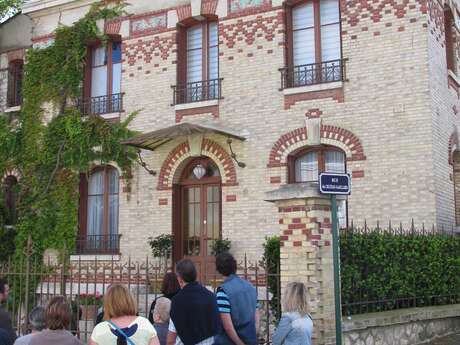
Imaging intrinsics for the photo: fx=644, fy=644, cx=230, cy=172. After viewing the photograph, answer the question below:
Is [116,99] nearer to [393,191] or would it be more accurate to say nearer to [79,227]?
[79,227]

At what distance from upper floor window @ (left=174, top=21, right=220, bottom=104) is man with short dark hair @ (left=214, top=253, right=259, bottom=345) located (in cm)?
1009

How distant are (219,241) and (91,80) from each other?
21.7ft

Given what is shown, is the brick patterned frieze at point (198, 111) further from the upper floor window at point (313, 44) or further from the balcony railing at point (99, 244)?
the balcony railing at point (99, 244)

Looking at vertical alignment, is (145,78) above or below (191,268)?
above

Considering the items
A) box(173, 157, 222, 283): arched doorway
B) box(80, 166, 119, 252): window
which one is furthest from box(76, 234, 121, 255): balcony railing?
box(173, 157, 222, 283): arched doorway

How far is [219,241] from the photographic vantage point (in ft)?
51.0

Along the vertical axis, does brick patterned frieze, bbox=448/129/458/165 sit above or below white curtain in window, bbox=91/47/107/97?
below

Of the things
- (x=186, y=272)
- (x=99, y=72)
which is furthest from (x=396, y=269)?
(x=99, y=72)

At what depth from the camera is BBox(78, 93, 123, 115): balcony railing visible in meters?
17.9

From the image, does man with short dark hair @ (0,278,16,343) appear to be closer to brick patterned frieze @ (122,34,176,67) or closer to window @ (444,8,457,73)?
brick patterned frieze @ (122,34,176,67)

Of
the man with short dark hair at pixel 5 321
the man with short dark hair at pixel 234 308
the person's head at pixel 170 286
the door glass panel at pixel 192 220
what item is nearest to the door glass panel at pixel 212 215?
the door glass panel at pixel 192 220

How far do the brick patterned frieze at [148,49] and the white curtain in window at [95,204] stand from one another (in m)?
3.30

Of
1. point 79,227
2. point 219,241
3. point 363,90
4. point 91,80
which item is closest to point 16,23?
point 91,80

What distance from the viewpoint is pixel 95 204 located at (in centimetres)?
1803
